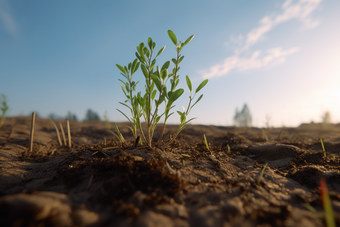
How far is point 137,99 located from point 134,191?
44.3 inches

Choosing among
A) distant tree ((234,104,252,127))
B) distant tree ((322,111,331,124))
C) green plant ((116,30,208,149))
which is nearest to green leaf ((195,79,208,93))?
green plant ((116,30,208,149))

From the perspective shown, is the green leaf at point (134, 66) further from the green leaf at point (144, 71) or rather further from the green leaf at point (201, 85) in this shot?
the green leaf at point (201, 85)

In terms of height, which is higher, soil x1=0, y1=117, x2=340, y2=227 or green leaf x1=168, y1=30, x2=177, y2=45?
green leaf x1=168, y1=30, x2=177, y2=45

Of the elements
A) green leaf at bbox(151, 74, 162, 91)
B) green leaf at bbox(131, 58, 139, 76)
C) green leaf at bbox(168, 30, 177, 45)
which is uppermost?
green leaf at bbox(168, 30, 177, 45)

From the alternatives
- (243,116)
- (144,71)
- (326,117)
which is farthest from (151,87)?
(243,116)

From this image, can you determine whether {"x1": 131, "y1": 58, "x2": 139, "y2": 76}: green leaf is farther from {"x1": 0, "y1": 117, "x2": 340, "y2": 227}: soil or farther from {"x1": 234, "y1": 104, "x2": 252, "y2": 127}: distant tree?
{"x1": 234, "y1": 104, "x2": 252, "y2": 127}: distant tree

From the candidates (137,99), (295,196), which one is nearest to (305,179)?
(295,196)

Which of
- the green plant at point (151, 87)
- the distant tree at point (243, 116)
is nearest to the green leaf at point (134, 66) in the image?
the green plant at point (151, 87)

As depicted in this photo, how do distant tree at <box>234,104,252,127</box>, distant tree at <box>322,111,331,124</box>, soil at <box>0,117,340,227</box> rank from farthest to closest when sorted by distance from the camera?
distant tree at <box>234,104,252,127</box> < distant tree at <box>322,111,331,124</box> < soil at <box>0,117,340,227</box>

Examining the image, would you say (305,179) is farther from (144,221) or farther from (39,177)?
(39,177)

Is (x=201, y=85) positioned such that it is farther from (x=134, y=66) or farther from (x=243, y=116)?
(x=243, y=116)

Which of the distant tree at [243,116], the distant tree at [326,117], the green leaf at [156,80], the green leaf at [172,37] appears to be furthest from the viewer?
the distant tree at [243,116]

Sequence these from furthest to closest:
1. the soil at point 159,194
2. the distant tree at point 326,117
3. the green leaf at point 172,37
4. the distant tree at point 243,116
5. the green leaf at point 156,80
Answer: the distant tree at point 243,116, the distant tree at point 326,117, the green leaf at point 172,37, the green leaf at point 156,80, the soil at point 159,194

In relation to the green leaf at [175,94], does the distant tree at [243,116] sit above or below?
above
